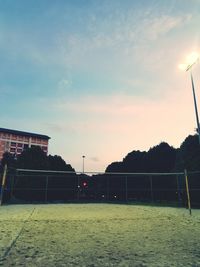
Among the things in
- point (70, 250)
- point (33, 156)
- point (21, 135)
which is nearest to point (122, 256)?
point (70, 250)

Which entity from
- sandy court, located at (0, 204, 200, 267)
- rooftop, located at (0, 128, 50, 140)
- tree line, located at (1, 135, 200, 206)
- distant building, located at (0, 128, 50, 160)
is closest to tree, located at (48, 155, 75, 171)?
tree line, located at (1, 135, 200, 206)

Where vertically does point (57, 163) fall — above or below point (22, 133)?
below

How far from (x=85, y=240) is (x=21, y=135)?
107813 millimetres

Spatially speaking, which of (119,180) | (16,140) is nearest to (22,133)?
(16,140)

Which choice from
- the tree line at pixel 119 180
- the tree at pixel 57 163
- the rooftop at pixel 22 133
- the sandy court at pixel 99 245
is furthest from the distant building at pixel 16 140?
the sandy court at pixel 99 245

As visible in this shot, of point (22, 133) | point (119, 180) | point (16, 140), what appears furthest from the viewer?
point (22, 133)

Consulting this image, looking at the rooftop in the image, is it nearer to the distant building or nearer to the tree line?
the distant building

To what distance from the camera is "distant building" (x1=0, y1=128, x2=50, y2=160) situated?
104025mm

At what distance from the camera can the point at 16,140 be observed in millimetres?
107312

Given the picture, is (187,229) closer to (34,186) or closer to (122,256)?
(122,256)

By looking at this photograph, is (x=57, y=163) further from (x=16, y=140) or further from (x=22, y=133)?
(x=22, y=133)

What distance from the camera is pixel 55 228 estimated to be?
8844mm

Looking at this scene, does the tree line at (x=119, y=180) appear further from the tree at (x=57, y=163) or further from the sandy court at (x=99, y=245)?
the sandy court at (x=99, y=245)

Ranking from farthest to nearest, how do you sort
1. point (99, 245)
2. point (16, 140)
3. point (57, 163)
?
1. point (16, 140)
2. point (57, 163)
3. point (99, 245)
